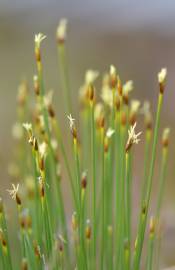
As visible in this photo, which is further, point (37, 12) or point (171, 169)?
point (37, 12)

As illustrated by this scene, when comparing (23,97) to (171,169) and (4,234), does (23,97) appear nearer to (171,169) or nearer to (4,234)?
(4,234)

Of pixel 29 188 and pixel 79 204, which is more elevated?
pixel 29 188

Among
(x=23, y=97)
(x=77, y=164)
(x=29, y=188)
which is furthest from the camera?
(x=23, y=97)

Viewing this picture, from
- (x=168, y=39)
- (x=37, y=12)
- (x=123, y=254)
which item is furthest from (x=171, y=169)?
(x=37, y=12)

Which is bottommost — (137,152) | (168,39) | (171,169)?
Result: (171,169)

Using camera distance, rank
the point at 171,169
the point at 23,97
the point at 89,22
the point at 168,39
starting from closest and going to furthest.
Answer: the point at 23,97 < the point at 171,169 < the point at 168,39 < the point at 89,22

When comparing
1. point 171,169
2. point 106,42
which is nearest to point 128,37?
point 106,42

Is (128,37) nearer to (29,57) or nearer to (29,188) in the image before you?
(29,57)
